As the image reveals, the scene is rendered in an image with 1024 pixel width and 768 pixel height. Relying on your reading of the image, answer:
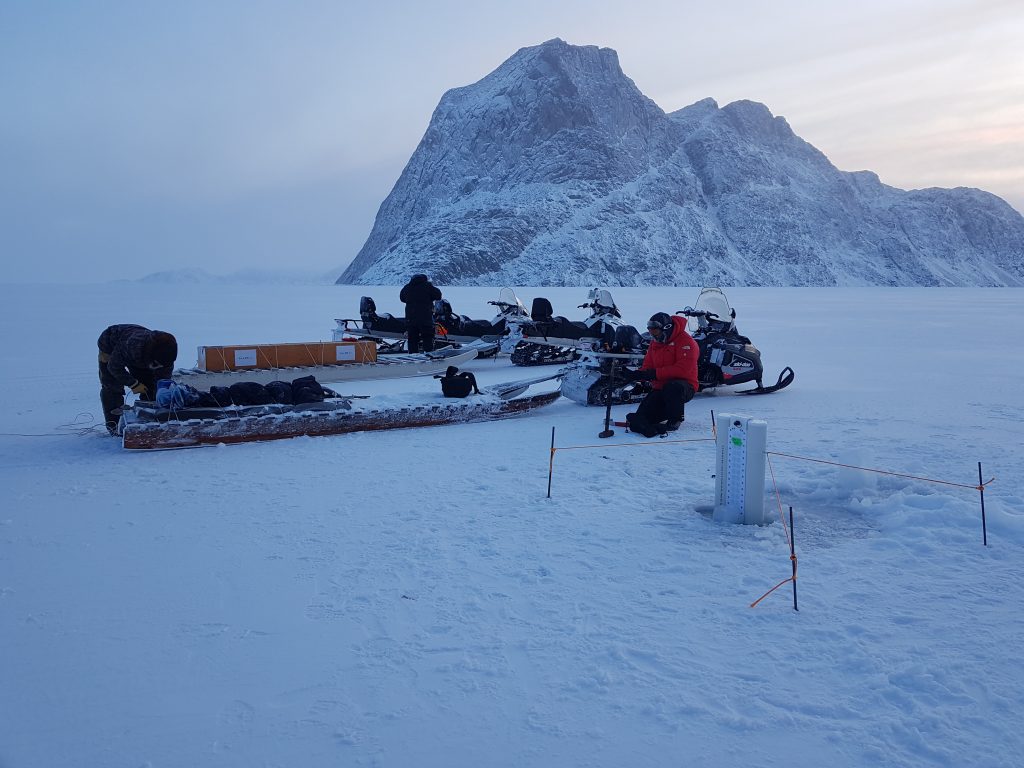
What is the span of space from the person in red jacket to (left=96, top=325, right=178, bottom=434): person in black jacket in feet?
15.1

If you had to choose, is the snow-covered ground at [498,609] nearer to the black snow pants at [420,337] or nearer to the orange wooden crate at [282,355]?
the orange wooden crate at [282,355]

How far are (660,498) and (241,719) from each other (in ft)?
11.1

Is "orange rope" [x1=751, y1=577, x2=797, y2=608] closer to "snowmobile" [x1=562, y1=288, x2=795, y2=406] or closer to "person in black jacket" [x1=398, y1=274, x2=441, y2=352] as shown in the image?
"snowmobile" [x1=562, y1=288, x2=795, y2=406]

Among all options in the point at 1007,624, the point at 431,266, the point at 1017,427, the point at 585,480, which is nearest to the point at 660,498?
the point at 585,480

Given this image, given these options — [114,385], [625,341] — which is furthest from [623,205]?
[114,385]

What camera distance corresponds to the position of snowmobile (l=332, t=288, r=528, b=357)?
1433 cm

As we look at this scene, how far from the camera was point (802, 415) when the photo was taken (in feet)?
28.4

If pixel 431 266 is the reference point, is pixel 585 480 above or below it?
below

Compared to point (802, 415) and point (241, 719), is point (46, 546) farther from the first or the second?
point (802, 415)

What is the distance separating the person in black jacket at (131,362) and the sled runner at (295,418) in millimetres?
355

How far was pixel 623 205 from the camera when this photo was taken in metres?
149

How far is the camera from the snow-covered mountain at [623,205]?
136 meters

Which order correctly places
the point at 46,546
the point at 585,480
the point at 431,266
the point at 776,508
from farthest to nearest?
the point at 431,266 < the point at 585,480 < the point at 776,508 < the point at 46,546

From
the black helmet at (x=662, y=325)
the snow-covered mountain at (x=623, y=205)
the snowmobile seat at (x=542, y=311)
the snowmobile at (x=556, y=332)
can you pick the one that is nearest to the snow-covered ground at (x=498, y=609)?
the black helmet at (x=662, y=325)
